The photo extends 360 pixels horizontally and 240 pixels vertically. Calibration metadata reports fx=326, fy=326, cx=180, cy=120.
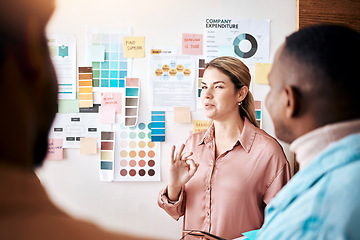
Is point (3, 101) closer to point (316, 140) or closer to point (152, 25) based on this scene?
point (316, 140)

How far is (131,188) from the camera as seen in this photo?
173cm

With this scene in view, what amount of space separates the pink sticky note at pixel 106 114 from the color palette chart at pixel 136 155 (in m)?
0.07

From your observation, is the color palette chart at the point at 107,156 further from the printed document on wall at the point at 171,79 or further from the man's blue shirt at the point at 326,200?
the man's blue shirt at the point at 326,200

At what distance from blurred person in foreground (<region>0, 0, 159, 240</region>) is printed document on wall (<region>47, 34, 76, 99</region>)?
1.44m

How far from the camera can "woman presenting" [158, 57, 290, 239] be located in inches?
47.8

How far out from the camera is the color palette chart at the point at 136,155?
1732mm

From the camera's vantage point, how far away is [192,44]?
69.4 inches

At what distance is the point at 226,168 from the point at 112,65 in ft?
2.84

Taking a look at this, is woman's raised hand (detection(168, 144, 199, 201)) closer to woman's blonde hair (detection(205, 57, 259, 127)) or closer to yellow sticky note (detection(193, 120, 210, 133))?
woman's blonde hair (detection(205, 57, 259, 127))

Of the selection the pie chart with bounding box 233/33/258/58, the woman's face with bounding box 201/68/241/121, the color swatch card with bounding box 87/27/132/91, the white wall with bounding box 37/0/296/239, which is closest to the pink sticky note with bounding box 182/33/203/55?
the white wall with bounding box 37/0/296/239

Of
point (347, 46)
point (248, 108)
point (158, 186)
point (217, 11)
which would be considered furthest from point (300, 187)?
point (217, 11)

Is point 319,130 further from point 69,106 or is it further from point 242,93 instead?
point 69,106

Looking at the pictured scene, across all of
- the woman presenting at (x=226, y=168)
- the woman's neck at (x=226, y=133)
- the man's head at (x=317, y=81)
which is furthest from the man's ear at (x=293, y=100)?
the woman's neck at (x=226, y=133)

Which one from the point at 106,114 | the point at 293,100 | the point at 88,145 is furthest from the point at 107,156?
the point at 293,100
